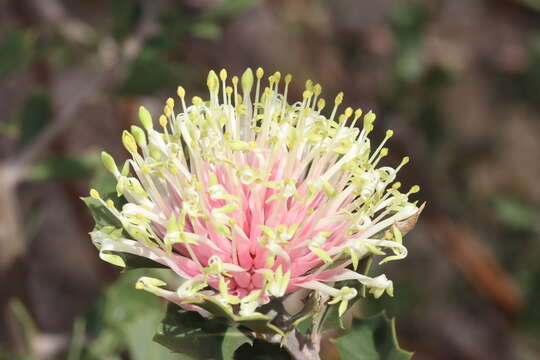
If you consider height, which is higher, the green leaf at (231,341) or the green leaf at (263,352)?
the green leaf at (231,341)

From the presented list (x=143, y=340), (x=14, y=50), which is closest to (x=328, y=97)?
(x=14, y=50)

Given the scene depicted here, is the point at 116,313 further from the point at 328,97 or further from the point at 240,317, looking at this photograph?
the point at 328,97

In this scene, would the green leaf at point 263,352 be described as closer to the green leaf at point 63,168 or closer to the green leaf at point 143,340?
the green leaf at point 143,340

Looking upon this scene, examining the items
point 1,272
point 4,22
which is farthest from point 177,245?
point 4,22

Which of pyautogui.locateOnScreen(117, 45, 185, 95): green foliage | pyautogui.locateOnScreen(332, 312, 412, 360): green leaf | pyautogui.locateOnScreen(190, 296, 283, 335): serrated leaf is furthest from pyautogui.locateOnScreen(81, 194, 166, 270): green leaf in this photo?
pyautogui.locateOnScreen(117, 45, 185, 95): green foliage

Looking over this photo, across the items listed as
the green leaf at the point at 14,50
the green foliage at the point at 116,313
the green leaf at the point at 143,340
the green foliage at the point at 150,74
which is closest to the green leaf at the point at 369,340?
the green leaf at the point at 143,340

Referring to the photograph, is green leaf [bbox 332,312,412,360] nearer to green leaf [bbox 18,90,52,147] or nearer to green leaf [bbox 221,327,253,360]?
green leaf [bbox 221,327,253,360]
